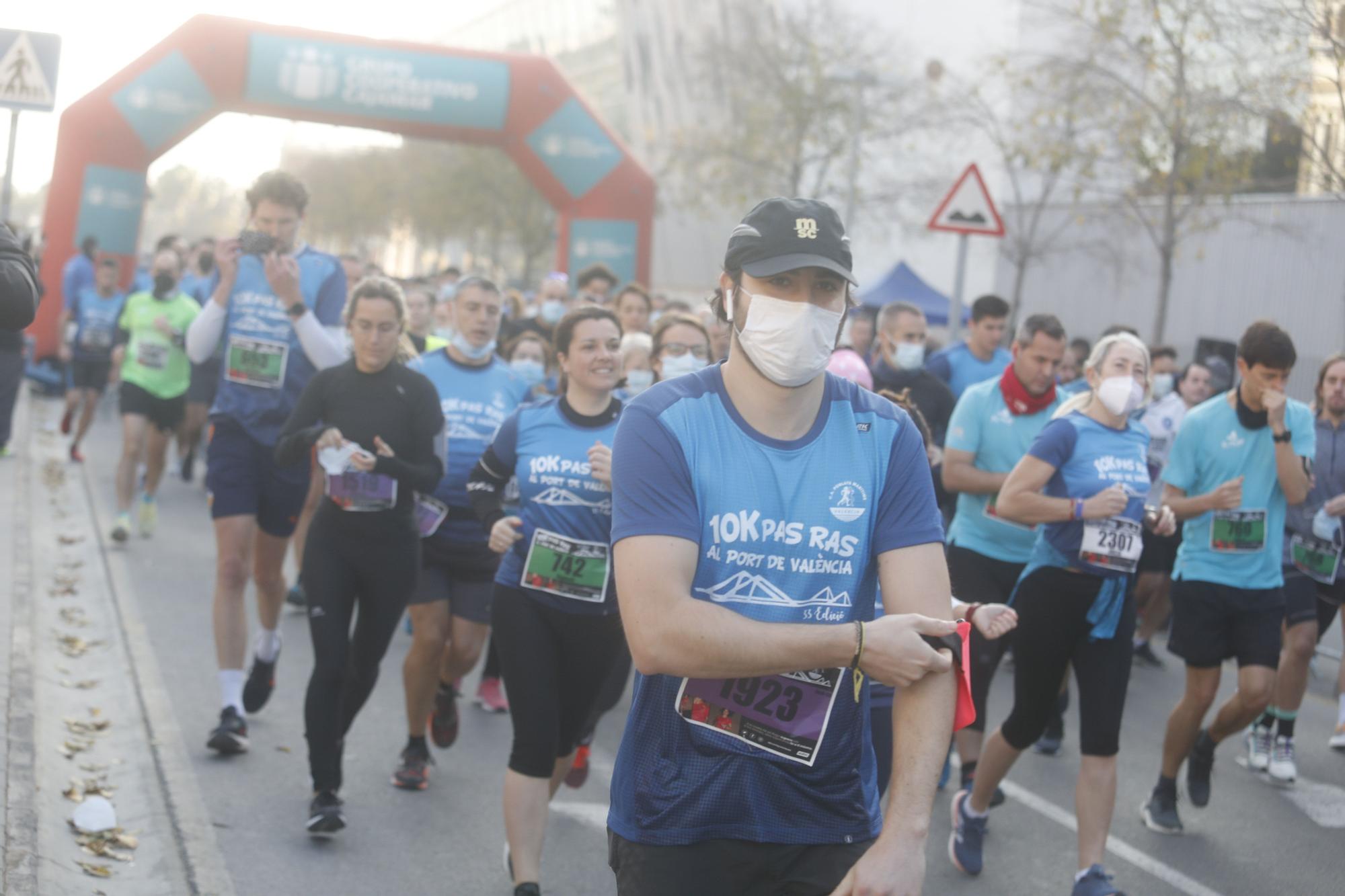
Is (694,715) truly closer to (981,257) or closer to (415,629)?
(415,629)

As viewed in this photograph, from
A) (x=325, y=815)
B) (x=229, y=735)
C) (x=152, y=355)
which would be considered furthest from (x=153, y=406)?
(x=325, y=815)

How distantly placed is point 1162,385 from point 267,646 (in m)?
8.54

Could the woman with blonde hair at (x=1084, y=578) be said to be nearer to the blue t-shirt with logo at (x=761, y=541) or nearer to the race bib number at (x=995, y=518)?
the race bib number at (x=995, y=518)

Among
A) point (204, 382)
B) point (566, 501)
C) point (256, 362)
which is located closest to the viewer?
point (566, 501)

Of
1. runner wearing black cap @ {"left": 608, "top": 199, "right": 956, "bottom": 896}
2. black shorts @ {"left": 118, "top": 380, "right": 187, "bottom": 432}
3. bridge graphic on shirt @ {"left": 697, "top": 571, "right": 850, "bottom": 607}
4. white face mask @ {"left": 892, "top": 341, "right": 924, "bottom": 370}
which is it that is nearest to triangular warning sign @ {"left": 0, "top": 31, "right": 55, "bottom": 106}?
black shorts @ {"left": 118, "top": 380, "right": 187, "bottom": 432}

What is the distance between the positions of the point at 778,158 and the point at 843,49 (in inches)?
102

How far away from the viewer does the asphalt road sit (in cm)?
541

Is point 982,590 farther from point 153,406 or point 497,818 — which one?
point 153,406

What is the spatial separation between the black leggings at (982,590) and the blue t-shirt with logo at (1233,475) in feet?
2.50

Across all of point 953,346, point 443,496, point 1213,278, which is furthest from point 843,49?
point 443,496

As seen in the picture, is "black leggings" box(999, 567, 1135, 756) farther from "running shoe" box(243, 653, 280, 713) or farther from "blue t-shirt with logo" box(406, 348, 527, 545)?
"running shoe" box(243, 653, 280, 713)

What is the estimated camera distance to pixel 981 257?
126ft

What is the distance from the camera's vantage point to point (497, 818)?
19.9 ft

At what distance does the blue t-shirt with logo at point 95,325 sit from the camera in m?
14.9
